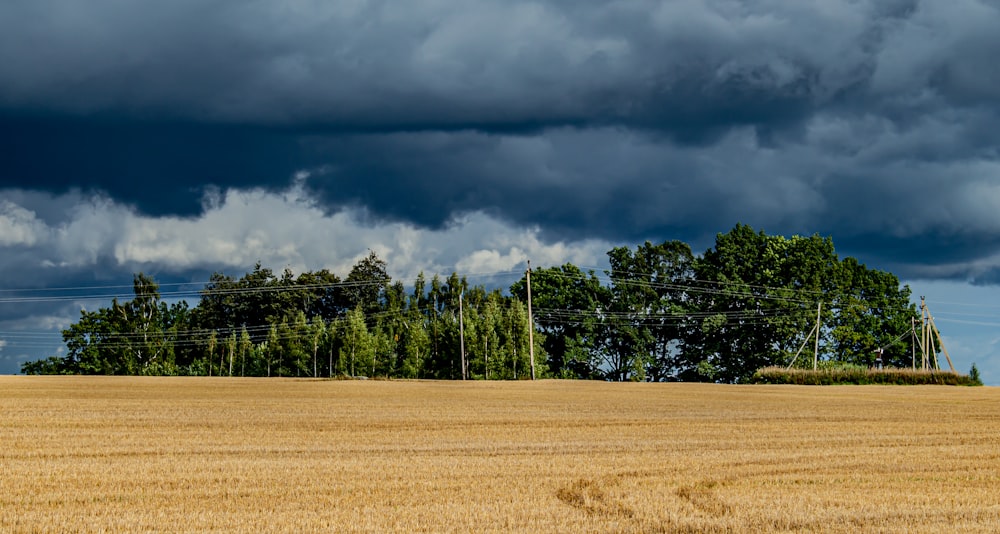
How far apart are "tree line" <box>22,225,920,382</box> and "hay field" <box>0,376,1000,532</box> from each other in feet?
177

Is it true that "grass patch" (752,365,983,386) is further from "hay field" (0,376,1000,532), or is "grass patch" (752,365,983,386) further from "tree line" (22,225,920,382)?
"hay field" (0,376,1000,532)

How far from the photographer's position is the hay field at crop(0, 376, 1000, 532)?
1265 cm

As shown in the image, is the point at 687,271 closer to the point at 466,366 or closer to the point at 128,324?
the point at 466,366

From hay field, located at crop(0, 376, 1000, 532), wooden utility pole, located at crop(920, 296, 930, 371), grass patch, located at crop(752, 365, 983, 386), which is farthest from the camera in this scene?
wooden utility pole, located at crop(920, 296, 930, 371)

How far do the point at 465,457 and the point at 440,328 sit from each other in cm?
7728

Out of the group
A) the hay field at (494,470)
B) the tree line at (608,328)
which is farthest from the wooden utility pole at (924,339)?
the hay field at (494,470)

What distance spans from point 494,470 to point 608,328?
7832cm

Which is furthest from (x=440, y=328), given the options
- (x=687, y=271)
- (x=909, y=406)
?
(x=909, y=406)

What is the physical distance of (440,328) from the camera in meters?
96.8

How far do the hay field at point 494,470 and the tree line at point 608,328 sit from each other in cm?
5404

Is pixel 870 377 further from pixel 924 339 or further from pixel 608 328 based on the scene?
pixel 608 328

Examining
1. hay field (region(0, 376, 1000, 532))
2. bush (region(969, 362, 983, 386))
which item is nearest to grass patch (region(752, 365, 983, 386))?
bush (region(969, 362, 983, 386))

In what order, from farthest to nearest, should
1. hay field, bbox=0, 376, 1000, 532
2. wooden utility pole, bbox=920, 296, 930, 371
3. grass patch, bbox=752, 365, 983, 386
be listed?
wooden utility pole, bbox=920, 296, 930, 371 → grass patch, bbox=752, 365, 983, 386 → hay field, bbox=0, 376, 1000, 532

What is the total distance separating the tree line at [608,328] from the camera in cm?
8900
